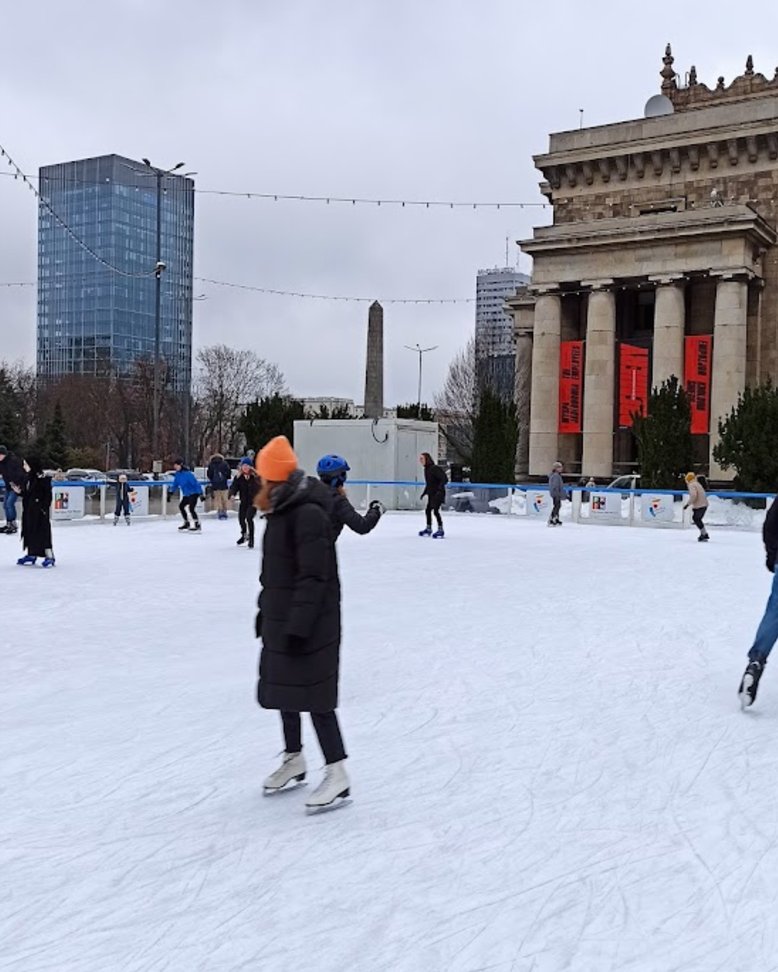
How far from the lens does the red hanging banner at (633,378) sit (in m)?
38.7

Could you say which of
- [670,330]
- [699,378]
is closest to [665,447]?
[699,378]

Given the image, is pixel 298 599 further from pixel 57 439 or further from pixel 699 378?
pixel 57 439

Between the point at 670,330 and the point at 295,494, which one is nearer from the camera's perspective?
the point at 295,494

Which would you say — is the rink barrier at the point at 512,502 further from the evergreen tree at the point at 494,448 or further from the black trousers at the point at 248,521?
the evergreen tree at the point at 494,448

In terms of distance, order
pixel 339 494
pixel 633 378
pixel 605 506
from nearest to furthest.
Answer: pixel 339 494, pixel 605 506, pixel 633 378

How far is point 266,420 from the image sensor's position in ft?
123

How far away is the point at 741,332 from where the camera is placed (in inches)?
1451

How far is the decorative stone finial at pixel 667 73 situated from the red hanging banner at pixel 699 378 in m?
18.6

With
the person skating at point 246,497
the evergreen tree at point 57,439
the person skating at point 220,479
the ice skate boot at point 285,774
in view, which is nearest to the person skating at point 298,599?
the ice skate boot at point 285,774

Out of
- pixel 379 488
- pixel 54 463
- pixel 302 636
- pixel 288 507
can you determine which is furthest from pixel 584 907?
pixel 54 463

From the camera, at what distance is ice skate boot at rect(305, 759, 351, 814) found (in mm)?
4406

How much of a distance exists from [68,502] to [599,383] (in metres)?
23.4

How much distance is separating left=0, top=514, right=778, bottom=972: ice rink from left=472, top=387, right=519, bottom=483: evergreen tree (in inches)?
1021

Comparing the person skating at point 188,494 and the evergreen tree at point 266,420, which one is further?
the evergreen tree at point 266,420
